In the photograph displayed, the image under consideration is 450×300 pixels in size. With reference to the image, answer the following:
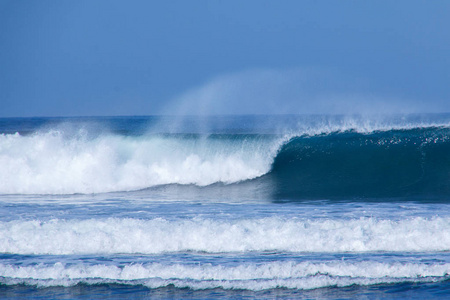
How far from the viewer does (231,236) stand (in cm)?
657

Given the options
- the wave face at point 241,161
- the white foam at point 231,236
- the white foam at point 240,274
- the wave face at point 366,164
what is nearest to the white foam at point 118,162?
the wave face at point 241,161

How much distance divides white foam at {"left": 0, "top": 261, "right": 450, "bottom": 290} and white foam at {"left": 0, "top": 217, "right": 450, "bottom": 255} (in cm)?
Result: 78

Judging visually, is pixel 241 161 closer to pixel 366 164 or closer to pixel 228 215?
pixel 366 164

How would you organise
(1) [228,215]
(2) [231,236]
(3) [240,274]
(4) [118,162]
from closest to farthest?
(3) [240,274]
(2) [231,236]
(1) [228,215]
(4) [118,162]

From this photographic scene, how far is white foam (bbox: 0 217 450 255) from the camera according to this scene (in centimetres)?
630

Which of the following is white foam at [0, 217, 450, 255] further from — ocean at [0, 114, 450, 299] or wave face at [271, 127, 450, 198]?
wave face at [271, 127, 450, 198]

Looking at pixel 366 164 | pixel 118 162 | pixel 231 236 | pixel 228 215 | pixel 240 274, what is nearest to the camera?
pixel 240 274

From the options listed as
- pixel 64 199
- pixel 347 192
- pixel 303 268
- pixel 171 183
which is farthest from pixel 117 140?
pixel 303 268

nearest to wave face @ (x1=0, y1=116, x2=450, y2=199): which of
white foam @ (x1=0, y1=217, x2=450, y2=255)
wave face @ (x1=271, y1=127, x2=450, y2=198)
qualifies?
wave face @ (x1=271, y1=127, x2=450, y2=198)

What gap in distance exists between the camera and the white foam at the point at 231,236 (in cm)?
630

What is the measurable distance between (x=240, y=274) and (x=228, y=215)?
8.68 ft

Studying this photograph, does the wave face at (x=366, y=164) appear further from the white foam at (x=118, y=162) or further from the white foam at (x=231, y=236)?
the white foam at (x=231, y=236)

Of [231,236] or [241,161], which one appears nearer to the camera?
[231,236]

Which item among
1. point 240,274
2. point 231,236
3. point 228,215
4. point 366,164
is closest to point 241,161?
point 366,164
